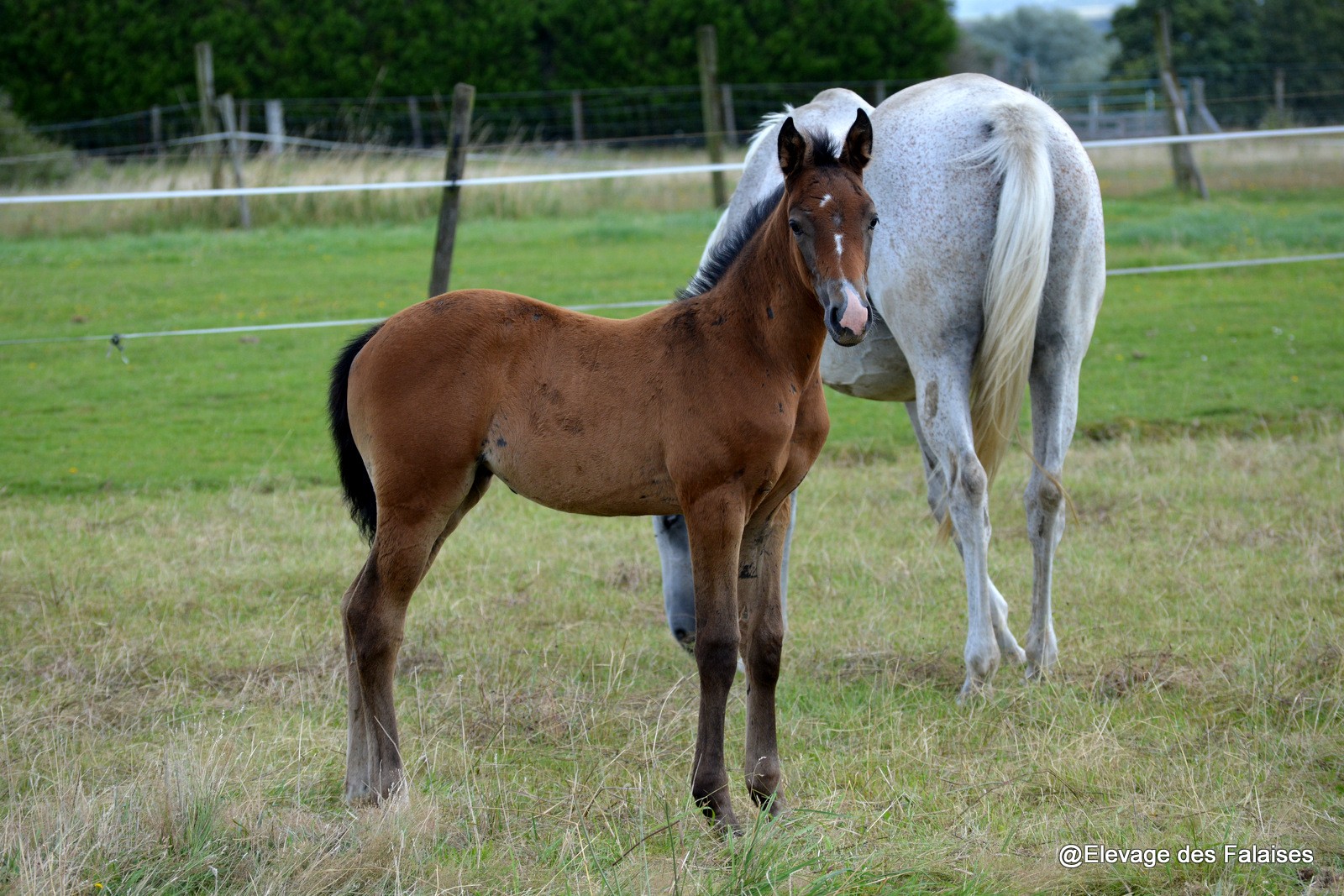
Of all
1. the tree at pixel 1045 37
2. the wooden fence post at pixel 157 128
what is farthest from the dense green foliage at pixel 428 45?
the tree at pixel 1045 37

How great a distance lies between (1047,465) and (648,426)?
1.81m

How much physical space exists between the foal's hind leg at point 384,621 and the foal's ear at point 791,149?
115 cm

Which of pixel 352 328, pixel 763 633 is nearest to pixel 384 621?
pixel 763 633

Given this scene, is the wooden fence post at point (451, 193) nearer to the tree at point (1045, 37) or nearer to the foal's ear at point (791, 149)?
the foal's ear at point (791, 149)

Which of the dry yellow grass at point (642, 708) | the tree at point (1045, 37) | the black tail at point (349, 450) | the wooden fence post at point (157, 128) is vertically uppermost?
the tree at point (1045, 37)

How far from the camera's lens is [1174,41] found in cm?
3144

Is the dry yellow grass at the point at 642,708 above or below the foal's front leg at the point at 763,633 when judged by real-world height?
below

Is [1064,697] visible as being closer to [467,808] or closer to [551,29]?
[467,808]

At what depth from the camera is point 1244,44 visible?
30516 mm

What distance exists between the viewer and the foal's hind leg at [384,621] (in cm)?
310

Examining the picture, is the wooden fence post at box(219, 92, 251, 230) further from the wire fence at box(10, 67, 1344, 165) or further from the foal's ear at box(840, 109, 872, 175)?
the foal's ear at box(840, 109, 872, 175)

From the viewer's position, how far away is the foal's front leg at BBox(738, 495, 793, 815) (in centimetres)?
314

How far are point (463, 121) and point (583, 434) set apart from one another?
534cm

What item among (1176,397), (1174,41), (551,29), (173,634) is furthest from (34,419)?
(1174,41)
